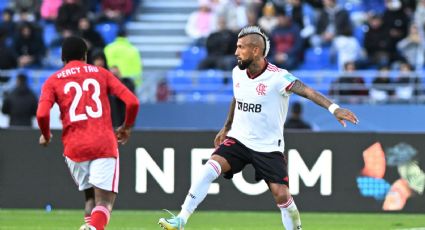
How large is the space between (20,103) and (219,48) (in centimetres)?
418

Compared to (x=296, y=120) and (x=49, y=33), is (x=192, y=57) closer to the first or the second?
(x=49, y=33)

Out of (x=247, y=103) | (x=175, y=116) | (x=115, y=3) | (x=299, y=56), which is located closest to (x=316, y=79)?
(x=299, y=56)

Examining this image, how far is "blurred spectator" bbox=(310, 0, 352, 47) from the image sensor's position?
2264cm

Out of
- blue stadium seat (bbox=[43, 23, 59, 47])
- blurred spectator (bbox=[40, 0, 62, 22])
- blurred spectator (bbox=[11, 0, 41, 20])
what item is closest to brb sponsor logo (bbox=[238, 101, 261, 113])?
blue stadium seat (bbox=[43, 23, 59, 47])

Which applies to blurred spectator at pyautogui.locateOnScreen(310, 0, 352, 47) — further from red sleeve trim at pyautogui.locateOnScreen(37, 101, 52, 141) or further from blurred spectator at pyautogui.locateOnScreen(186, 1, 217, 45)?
red sleeve trim at pyautogui.locateOnScreen(37, 101, 52, 141)

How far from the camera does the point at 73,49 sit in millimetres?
10586

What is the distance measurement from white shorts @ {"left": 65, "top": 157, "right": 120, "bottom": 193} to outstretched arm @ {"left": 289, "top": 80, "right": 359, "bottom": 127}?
193 cm

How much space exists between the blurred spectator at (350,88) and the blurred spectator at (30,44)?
6414 millimetres

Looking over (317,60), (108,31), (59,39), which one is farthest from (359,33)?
(59,39)

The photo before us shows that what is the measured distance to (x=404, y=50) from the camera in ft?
73.4

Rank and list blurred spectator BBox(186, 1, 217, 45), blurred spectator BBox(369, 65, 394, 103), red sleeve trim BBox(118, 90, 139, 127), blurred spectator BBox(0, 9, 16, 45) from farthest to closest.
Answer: blurred spectator BBox(0, 9, 16, 45)
blurred spectator BBox(186, 1, 217, 45)
blurred spectator BBox(369, 65, 394, 103)
red sleeve trim BBox(118, 90, 139, 127)

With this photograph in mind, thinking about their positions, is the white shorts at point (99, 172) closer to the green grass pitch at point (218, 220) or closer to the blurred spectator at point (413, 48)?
the green grass pitch at point (218, 220)

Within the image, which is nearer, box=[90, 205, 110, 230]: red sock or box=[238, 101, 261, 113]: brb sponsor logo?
box=[90, 205, 110, 230]: red sock

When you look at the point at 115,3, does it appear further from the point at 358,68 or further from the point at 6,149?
→ the point at 6,149
